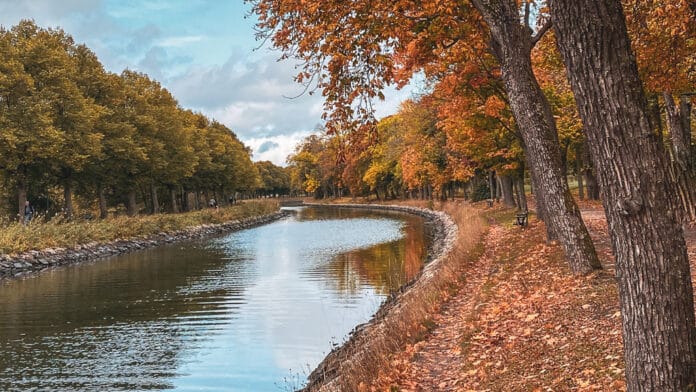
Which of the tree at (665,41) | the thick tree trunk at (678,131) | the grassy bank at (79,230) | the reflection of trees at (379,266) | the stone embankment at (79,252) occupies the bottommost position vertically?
the reflection of trees at (379,266)

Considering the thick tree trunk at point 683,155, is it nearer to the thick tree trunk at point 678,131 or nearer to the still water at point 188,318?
the thick tree trunk at point 678,131

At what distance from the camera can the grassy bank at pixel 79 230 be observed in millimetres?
25250

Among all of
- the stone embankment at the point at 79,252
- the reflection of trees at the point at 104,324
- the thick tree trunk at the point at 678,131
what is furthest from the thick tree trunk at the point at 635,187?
the stone embankment at the point at 79,252

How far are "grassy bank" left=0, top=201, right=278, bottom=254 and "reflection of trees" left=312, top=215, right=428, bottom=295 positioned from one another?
13967 millimetres

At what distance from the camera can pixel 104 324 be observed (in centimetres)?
1448

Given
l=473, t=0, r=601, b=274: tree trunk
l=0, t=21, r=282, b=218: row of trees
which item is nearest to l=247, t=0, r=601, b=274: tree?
l=473, t=0, r=601, b=274: tree trunk

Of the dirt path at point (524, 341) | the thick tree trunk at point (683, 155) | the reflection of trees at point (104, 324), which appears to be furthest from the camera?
the thick tree trunk at point (683, 155)

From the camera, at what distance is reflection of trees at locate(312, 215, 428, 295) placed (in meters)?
19.1

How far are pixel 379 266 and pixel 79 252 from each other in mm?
15913

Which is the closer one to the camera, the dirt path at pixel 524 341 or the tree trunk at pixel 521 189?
the dirt path at pixel 524 341

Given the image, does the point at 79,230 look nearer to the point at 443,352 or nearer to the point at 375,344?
the point at 375,344

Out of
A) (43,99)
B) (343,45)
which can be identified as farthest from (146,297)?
(43,99)

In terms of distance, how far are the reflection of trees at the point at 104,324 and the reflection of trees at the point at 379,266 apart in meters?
4.06

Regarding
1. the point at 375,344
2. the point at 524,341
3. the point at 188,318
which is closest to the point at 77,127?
the point at 188,318
